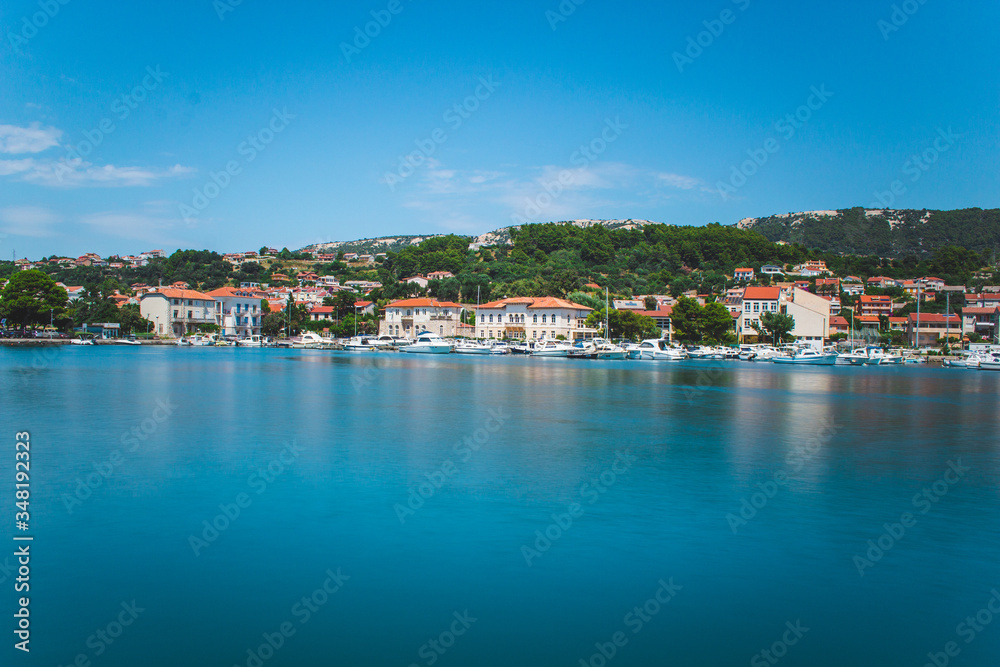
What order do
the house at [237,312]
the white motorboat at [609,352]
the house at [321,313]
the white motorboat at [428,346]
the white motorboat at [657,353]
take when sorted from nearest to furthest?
1. the white motorboat at [657,353]
2. the white motorboat at [609,352]
3. the white motorboat at [428,346]
4. the house at [237,312]
5. the house at [321,313]

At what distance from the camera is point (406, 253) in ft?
388

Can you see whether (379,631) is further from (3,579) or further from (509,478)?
(509,478)

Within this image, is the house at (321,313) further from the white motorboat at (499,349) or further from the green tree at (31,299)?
the white motorboat at (499,349)

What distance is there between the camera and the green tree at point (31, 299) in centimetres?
6231

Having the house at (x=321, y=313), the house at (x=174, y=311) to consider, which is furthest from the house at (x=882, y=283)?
the house at (x=174, y=311)

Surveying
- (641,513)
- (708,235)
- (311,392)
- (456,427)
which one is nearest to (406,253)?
(708,235)

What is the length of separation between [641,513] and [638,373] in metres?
32.5

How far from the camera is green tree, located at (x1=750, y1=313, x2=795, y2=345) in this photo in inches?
2773

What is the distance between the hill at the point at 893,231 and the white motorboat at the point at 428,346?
13039 cm

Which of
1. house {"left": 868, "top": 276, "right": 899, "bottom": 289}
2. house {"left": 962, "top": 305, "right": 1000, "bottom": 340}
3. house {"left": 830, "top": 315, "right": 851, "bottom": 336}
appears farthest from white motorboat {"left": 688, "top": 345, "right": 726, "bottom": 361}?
house {"left": 868, "top": 276, "right": 899, "bottom": 289}

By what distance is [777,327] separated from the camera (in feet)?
232

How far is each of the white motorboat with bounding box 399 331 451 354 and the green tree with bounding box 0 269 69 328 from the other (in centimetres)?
3116

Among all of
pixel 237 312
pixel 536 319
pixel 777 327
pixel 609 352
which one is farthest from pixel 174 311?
pixel 777 327

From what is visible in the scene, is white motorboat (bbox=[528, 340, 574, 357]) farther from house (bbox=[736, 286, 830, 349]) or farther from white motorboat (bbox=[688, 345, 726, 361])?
house (bbox=[736, 286, 830, 349])
